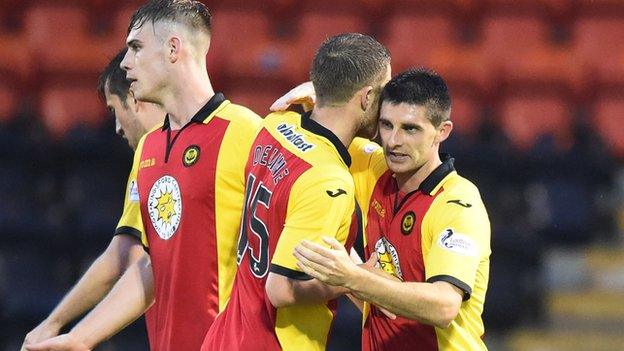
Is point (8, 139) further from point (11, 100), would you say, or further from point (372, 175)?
point (372, 175)

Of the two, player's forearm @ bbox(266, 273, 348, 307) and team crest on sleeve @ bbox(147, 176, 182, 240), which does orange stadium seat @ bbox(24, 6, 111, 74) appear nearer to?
team crest on sleeve @ bbox(147, 176, 182, 240)

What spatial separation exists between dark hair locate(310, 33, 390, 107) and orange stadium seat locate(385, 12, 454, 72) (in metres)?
4.30

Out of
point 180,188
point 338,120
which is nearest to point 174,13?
point 180,188

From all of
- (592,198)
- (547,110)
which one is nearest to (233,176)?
(592,198)

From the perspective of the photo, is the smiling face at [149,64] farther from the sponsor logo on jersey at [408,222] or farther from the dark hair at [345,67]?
the sponsor logo on jersey at [408,222]

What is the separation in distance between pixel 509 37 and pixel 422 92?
15.5ft

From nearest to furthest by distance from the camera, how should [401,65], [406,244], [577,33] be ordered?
[406,244], [401,65], [577,33]

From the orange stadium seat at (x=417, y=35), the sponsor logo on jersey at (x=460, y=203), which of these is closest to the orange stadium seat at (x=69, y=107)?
the orange stadium seat at (x=417, y=35)

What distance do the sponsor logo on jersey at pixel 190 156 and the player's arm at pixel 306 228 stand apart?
2.01 feet

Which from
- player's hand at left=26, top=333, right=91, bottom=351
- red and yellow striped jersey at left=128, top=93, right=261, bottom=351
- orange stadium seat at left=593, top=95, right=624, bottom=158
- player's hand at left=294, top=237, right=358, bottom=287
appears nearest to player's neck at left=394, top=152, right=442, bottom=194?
red and yellow striped jersey at left=128, top=93, right=261, bottom=351

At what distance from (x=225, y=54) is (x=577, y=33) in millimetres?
2460

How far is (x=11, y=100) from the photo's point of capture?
7824 millimetres

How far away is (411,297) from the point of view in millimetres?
3355

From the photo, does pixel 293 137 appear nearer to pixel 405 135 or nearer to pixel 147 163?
pixel 405 135
